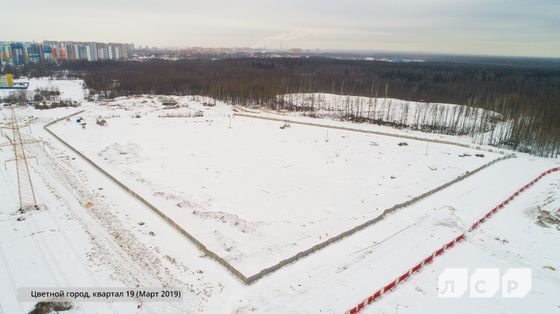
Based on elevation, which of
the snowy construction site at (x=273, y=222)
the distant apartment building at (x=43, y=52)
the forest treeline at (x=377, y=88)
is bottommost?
the snowy construction site at (x=273, y=222)

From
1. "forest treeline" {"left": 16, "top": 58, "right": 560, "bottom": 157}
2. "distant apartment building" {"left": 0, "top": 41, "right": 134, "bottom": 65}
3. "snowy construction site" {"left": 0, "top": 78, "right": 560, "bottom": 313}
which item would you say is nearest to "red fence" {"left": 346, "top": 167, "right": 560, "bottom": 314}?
"snowy construction site" {"left": 0, "top": 78, "right": 560, "bottom": 313}

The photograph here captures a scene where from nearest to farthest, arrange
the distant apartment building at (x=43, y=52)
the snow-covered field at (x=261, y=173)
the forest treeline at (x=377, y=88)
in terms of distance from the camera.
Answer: the snow-covered field at (x=261, y=173) < the forest treeline at (x=377, y=88) < the distant apartment building at (x=43, y=52)

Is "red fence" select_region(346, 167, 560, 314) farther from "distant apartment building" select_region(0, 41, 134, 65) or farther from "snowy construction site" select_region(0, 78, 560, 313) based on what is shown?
"distant apartment building" select_region(0, 41, 134, 65)

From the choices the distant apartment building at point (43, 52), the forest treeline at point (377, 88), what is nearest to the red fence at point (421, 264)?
the forest treeline at point (377, 88)

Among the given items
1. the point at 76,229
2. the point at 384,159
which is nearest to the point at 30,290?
the point at 76,229

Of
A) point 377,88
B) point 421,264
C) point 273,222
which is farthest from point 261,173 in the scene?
point 377,88

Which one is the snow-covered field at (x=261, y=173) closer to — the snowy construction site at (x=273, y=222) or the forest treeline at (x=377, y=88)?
the snowy construction site at (x=273, y=222)

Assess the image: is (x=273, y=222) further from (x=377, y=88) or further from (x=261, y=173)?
(x=377, y=88)

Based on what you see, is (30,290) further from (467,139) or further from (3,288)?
(467,139)
